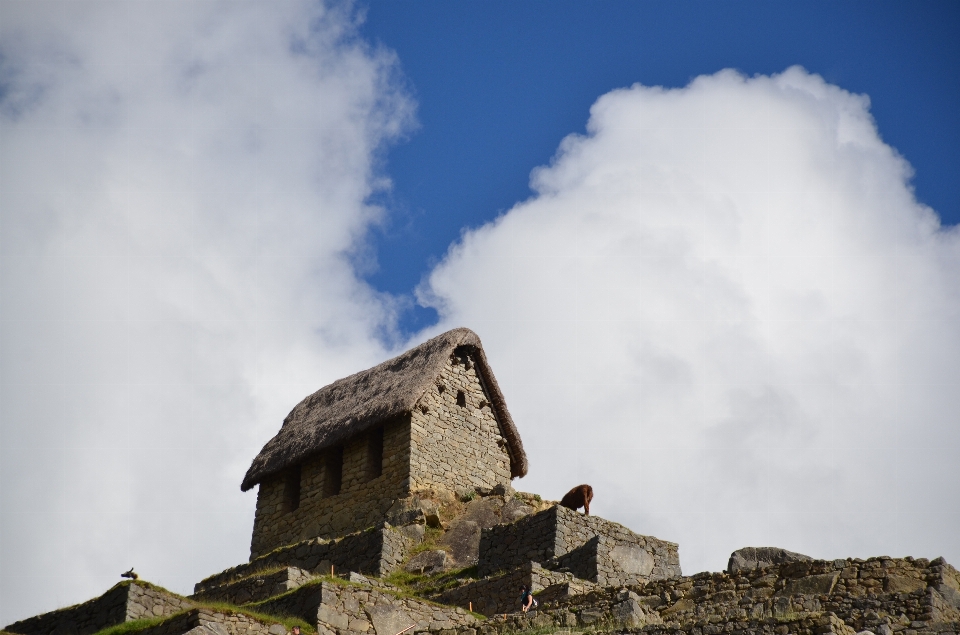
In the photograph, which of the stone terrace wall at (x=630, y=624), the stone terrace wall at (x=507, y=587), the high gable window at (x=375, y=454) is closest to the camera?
the stone terrace wall at (x=630, y=624)

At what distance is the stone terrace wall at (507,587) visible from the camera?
19.4 m

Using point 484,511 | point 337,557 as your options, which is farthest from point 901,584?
point 337,557

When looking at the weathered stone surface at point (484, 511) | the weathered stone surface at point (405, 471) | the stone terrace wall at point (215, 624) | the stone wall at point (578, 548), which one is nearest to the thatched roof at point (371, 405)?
the weathered stone surface at point (405, 471)

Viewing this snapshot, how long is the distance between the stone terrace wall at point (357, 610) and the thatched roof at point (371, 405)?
26.2ft

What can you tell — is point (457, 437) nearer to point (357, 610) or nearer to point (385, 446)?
point (385, 446)

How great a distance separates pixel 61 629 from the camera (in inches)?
777

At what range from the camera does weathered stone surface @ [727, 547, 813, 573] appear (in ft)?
59.2

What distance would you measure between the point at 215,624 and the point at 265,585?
3.48 meters

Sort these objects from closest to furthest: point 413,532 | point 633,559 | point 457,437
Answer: point 633,559 < point 413,532 < point 457,437

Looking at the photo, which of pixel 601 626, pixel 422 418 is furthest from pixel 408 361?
pixel 601 626

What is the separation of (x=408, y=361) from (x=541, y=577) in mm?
9541

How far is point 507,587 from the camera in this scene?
1970cm

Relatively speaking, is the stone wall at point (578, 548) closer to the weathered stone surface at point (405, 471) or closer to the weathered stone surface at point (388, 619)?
the weathered stone surface at point (405, 471)

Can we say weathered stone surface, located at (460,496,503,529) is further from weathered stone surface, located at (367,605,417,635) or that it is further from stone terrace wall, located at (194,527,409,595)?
weathered stone surface, located at (367,605,417,635)
